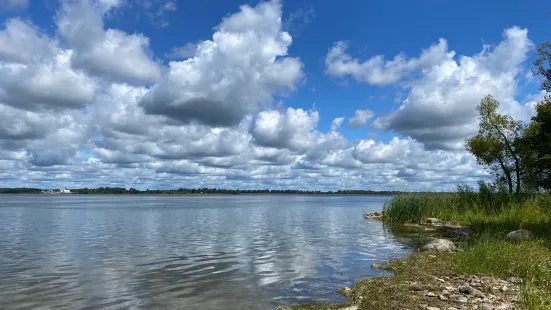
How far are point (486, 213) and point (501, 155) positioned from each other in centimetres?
1158

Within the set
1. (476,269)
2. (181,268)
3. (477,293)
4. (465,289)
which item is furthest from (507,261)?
(181,268)

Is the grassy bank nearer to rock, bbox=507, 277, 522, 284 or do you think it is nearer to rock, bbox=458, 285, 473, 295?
rock, bbox=507, 277, 522, 284

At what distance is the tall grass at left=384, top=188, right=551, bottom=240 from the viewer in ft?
Answer: 111

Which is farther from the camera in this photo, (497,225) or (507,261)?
(497,225)

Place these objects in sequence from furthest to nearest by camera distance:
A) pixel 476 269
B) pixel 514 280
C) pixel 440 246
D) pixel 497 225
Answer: pixel 497 225
pixel 440 246
pixel 476 269
pixel 514 280

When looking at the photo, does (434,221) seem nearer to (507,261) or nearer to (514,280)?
(507,261)

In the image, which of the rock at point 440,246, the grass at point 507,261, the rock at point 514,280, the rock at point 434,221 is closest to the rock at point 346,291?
the grass at point 507,261

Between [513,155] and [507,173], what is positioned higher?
[513,155]

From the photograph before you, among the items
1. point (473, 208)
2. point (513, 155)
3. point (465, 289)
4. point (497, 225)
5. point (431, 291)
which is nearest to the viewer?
point (465, 289)

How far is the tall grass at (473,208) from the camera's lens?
1326 inches

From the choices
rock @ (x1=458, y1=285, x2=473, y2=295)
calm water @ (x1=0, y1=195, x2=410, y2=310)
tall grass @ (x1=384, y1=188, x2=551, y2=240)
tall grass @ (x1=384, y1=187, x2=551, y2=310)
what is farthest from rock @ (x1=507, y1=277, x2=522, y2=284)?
tall grass @ (x1=384, y1=188, x2=551, y2=240)

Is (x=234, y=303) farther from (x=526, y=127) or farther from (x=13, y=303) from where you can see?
(x=526, y=127)

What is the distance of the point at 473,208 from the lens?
1688 inches

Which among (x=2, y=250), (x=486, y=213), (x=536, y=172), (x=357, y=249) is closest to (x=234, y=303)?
(x=357, y=249)
